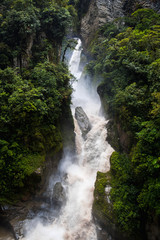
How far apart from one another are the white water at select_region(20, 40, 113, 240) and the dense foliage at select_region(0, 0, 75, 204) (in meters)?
2.49

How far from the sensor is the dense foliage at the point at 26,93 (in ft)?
26.5

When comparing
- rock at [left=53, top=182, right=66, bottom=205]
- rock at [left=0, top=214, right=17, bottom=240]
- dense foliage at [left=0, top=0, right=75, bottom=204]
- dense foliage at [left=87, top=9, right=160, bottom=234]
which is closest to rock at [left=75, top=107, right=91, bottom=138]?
dense foliage at [left=0, top=0, right=75, bottom=204]

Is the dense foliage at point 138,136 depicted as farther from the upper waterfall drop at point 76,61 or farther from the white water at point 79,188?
the upper waterfall drop at point 76,61

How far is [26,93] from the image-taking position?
8.73m

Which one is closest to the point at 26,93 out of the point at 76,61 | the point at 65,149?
the point at 65,149

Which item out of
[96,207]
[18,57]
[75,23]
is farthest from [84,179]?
[75,23]

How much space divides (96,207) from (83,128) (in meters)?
8.80

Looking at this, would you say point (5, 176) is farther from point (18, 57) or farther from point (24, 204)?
point (18, 57)

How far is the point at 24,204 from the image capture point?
8609 mm

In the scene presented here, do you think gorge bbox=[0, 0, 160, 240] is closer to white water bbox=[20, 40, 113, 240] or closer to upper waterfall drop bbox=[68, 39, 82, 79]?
white water bbox=[20, 40, 113, 240]

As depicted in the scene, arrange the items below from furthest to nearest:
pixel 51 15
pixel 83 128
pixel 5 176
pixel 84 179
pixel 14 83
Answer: pixel 83 128 → pixel 51 15 → pixel 84 179 → pixel 14 83 → pixel 5 176

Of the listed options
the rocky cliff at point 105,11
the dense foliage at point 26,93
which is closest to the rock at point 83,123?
the dense foliage at point 26,93

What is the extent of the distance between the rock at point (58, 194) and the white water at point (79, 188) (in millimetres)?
399

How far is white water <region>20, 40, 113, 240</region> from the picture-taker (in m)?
8.57
